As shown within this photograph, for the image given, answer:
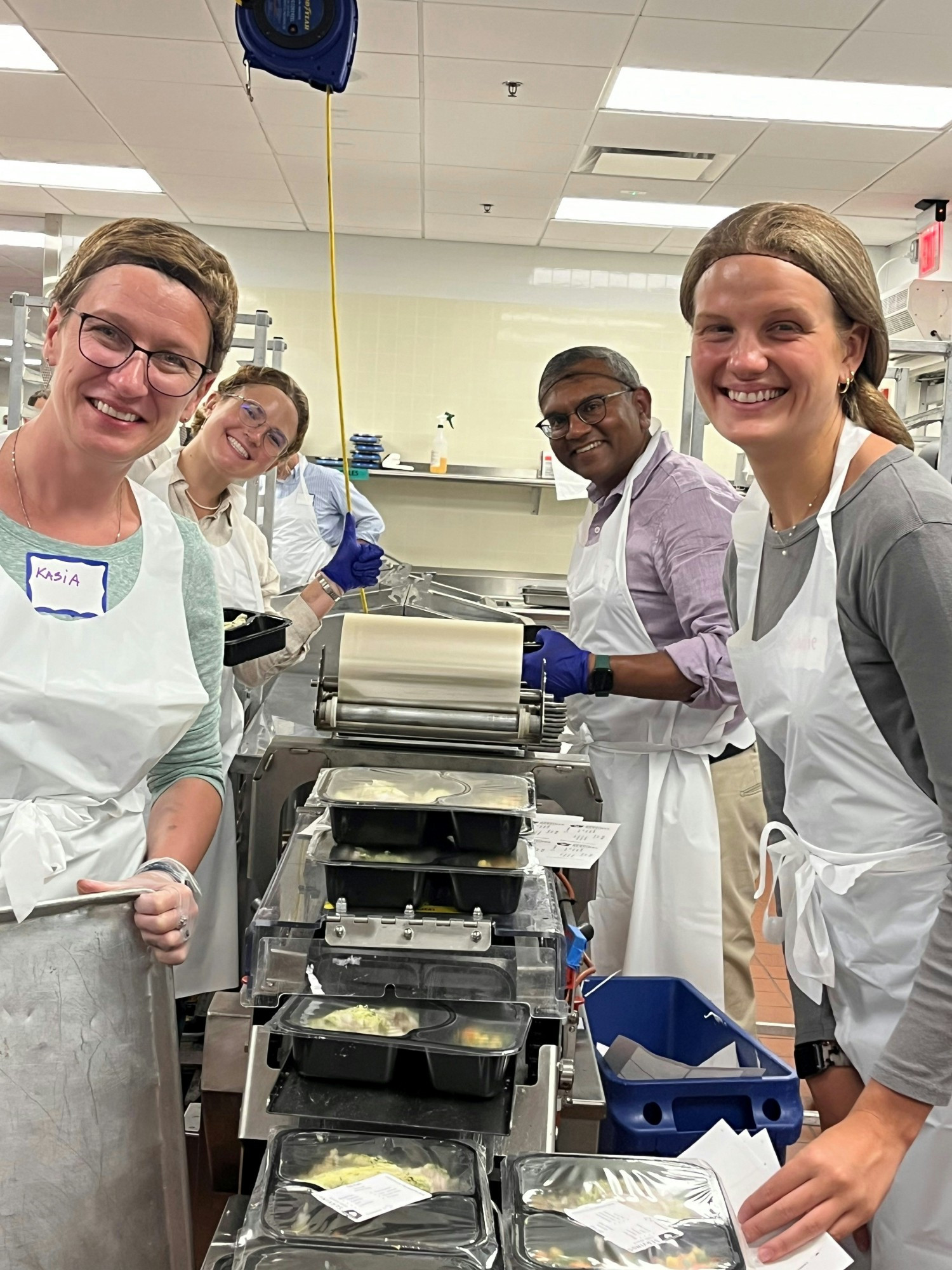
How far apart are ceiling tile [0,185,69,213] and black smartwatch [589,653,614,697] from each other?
603 cm

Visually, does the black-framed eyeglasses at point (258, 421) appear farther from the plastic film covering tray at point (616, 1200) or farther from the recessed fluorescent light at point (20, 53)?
the recessed fluorescent light at point (20, 53)

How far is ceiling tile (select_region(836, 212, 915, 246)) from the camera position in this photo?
654cm

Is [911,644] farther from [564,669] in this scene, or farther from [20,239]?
[20,239]

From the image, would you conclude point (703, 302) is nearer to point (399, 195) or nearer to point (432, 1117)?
point (432, 1117)

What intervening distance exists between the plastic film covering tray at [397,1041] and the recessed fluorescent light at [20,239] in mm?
7925

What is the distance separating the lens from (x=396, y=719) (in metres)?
1.92

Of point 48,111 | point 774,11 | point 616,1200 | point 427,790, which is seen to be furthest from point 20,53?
point 616,1200

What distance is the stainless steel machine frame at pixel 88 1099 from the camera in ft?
3.41

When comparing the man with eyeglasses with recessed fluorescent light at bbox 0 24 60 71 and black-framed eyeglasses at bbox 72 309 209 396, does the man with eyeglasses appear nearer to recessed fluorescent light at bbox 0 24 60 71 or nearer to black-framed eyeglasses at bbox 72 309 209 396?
black-framed eyeglasses at bbox 72 309 209 396

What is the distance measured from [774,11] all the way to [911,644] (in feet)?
12.0

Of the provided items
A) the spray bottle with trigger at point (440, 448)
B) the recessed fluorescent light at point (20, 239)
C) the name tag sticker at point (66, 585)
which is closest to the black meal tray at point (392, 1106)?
the name tag sticker at point (66, 585)

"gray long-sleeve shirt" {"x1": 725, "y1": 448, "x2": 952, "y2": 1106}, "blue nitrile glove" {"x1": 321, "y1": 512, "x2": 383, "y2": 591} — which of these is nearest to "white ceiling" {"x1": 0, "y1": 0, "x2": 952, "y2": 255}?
"blue nitrile glove" {"x1": 321, "y1": 512, "x2": 383, "y2": 591}

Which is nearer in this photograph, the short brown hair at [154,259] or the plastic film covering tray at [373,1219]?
the plastic film covering tray at [373,1219]

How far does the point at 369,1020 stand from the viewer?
3.86 ft
